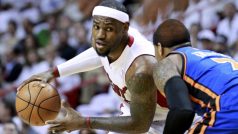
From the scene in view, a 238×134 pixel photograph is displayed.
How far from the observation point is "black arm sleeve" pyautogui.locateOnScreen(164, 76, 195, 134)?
416 cm

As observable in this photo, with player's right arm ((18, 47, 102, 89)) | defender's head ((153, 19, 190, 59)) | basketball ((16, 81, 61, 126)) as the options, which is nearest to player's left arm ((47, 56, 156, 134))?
basketball ((16, 81, 61, 126))

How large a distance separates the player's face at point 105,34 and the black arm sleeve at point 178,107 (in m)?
1.33

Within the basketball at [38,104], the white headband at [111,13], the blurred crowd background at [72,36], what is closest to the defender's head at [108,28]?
the white headband at [111,13]

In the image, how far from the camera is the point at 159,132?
613cm

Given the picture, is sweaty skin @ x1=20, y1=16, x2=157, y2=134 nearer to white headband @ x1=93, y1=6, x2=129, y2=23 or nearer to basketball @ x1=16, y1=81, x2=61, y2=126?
white headband @ x1=93, y1=6, x2=129, y2=23

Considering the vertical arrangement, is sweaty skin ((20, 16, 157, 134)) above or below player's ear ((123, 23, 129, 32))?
below

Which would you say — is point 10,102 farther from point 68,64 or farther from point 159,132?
point 159,132

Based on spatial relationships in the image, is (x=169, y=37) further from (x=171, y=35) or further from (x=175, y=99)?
(x=175, y=99)

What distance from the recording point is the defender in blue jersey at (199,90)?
13.9ft

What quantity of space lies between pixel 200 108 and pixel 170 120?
0.35m

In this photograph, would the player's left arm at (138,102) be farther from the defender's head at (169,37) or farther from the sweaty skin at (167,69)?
the sweaty skin at (167,69)

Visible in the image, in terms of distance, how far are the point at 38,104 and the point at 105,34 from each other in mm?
896

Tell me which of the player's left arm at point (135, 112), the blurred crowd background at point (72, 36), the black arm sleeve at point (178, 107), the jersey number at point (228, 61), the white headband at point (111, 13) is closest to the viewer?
the black arm sleeve at point (178, 107)

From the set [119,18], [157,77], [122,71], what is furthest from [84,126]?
[157,77]
